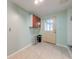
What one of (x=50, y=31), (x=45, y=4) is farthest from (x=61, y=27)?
(x=45, y=4)

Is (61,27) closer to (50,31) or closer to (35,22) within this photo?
(50,31)

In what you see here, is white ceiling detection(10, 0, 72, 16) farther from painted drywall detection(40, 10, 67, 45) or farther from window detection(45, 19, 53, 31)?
window detection(45, 19, 53, 31)

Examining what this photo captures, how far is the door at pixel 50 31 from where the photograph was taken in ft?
17.4

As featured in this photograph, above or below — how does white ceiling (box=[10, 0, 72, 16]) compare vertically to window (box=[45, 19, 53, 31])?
above

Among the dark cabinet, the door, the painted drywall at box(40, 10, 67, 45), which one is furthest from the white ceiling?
the door

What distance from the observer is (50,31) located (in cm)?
560

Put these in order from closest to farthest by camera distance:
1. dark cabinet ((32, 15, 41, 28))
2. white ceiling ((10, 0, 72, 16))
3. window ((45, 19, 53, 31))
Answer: white ceiling ((10, 0, 72, 16)), dark cabinet ((32, 15, 41, 28)), window ((45, 19, 53, 31))

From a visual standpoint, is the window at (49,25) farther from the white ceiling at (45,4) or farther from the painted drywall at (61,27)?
the white ceiling at (45,4)

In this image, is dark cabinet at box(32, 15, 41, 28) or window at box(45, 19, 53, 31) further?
window at box(45, 19, 53, 31)

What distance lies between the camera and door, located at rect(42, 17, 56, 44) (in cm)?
531

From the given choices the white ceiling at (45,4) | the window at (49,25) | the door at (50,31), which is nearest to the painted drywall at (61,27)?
the door at (50,31)

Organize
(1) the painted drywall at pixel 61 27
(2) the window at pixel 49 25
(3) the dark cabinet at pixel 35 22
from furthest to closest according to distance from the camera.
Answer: (2) the window at pixel 49 25, (3) the dark cabinet at pixel 35 22, (1) the painted drywall at pixel 61 27
